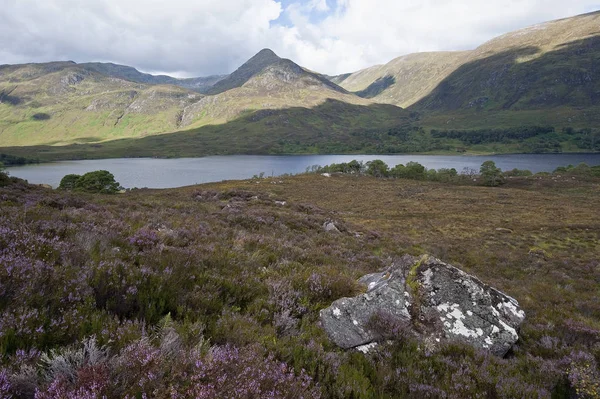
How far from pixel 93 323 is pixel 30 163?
25581 cm

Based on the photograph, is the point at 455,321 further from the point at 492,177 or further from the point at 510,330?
the point at 492,177

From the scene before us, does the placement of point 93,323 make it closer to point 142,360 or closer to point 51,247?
point 142,360

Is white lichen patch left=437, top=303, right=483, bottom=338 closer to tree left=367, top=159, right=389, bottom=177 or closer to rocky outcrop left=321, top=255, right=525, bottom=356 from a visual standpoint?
rocky outcrop left=321, top=255, right=525, bottom=356

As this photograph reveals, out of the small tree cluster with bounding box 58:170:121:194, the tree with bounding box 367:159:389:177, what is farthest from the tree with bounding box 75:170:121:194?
the tree with bounding box 367:159:389:177

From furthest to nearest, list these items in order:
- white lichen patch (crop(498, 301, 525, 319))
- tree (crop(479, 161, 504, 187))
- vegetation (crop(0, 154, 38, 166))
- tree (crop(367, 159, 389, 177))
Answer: vegetation (crop(0, 154, 38, 166))
tree (crop(367, 159, 389, 177))
tree (crop(479, 161, 504, 187))
white lichen patch (crop(498, 301, 525, 319))

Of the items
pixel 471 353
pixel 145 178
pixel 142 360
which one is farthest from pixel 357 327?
pixel 145 178

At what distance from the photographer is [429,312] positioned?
5465 mm

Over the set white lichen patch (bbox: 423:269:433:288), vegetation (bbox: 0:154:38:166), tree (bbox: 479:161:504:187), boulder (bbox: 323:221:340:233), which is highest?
vegetation (bbox: 0:154:38:166)

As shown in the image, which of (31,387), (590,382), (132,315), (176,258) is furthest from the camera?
(176,258)

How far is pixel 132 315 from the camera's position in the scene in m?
3.52

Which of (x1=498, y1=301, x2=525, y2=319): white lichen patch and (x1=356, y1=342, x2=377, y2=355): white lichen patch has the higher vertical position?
(x1=356, y1=342, x2=377, y2=355): white lichen patch

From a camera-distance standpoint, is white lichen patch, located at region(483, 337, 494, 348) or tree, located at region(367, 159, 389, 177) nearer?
white lichen patch, located at region(483, 337, 494, 348)

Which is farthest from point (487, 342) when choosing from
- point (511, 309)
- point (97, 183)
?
point (97, 183)

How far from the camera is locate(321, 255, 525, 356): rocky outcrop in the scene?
15.4 feet
